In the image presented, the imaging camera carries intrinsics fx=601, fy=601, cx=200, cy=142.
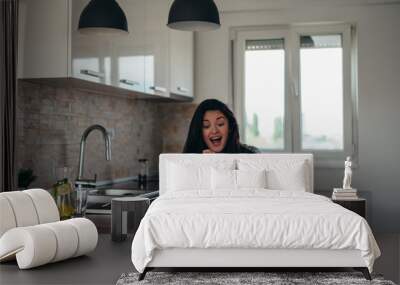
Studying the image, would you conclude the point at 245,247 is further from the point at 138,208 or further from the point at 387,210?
the point at 387,210

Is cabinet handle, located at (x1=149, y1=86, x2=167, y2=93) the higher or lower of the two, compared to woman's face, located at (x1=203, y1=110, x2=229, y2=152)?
higher

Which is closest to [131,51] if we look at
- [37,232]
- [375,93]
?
[37,232]

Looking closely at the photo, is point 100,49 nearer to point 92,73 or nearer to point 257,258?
point 92,73

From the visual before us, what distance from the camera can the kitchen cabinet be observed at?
400 centimetres

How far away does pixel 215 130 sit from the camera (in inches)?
210

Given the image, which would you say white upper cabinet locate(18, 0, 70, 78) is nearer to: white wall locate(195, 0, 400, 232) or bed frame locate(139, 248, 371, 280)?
bed frame locate(139, 248, 371, 280)

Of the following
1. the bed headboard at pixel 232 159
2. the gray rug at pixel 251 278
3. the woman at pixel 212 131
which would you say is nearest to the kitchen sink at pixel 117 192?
the bed headboard at pixel 232 159

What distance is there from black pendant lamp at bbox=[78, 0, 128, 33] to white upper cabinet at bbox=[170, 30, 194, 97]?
205cm

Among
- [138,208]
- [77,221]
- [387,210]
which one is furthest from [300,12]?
[77,221]

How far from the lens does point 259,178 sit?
4.36 meters

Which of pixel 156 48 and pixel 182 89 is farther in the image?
pixel 182 89

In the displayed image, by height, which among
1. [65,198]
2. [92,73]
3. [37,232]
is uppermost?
[92,73]

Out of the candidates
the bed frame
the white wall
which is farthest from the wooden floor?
the white wall

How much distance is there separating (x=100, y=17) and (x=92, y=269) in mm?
1602
